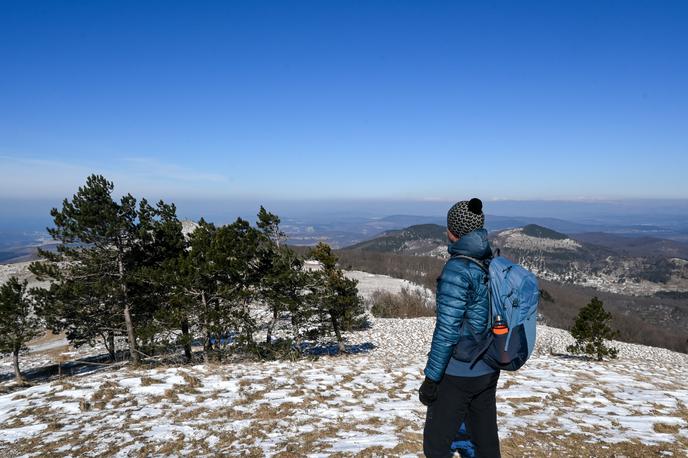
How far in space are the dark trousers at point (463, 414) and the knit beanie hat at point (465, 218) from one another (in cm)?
162

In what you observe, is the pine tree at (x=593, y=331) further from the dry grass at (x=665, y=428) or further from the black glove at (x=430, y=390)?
the black glove at (x=430, y=390)

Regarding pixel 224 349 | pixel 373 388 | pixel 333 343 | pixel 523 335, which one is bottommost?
pixel 333 343

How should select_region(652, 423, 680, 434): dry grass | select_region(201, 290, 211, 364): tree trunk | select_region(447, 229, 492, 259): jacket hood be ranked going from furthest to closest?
select_region(201, 290, 211, 364): tree trunk, select_region(652, 423, 680, 434): dry grass, select_region(447, 229, 492, 259): jacket hood

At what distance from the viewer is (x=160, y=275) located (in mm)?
14703

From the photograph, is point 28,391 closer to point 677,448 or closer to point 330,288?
point 330,288

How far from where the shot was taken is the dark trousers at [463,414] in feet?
12.9

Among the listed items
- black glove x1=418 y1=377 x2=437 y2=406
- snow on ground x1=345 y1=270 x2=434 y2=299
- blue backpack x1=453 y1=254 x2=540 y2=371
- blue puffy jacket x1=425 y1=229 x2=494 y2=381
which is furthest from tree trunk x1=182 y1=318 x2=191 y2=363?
snow on ground x1=345 y1=270 x2=434 y2=299

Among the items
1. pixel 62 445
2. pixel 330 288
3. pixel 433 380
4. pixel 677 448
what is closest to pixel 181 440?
pixel 62 445

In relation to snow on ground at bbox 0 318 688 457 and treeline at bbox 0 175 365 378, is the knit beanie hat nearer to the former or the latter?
snow on ground at bbox 0 318 688 457

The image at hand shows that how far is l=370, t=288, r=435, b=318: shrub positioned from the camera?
5565cm

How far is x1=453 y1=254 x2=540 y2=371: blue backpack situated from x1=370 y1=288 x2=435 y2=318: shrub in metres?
47.0

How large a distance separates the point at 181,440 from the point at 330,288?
13509 mm

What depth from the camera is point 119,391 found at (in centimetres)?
956

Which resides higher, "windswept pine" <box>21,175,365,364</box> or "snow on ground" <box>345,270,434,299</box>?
"windswept pine" <box>21,175,365,364</box>
